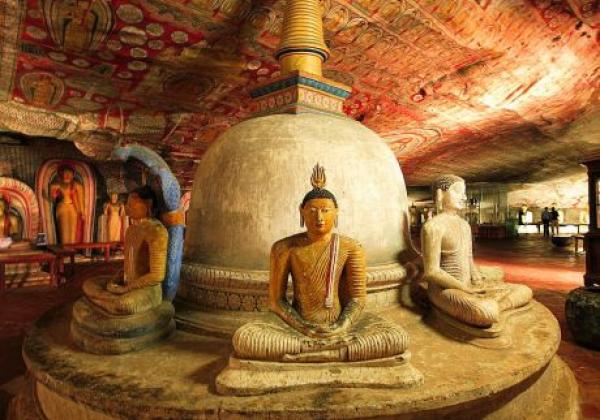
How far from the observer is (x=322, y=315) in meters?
2.54

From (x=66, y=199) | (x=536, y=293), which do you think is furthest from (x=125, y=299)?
(x=66, y=199)

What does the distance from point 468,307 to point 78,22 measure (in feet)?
19.6

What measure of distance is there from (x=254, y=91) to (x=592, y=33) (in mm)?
6626

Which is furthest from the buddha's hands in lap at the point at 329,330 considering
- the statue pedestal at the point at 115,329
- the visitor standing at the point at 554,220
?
the visitor standing at the point at 554,220

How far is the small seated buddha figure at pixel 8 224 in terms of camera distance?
27.2 ft

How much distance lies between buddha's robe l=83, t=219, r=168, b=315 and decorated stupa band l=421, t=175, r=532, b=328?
2.32 m

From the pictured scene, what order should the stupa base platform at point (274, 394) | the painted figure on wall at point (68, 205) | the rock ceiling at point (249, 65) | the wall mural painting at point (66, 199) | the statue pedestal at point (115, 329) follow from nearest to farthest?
the stupa base platform at point (274, 394), the statue pedestal at point (115, 329), the rock ceiling at point (249, 65), the wall mural painting at point (66, 199), the painted figure on wall at point (68, 205)

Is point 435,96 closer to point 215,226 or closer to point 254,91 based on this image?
point 254,91

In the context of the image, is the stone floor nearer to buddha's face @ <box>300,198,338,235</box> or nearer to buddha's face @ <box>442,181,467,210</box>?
buddha's face @ <box>442,181,467,210</box>

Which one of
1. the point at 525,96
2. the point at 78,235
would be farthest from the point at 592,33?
the point at 78,235

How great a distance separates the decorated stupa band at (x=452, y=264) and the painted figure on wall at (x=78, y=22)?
4.90m

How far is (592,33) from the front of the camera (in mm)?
6863

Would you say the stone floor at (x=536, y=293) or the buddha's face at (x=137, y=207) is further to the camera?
the stone floor at (x=536, y=293)

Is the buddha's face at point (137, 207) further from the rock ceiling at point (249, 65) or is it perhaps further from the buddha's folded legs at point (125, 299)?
the rock ceiling at point (249, 65)
